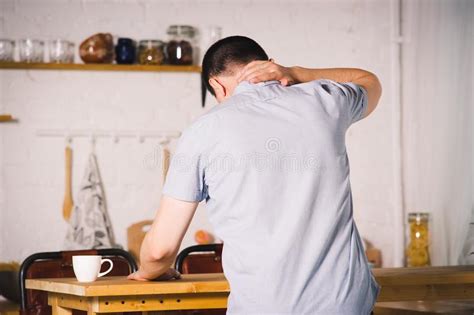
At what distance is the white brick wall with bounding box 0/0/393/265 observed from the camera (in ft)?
13.9

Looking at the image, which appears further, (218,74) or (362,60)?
(362,60)

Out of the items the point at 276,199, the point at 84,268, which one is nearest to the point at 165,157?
the point at 84,268

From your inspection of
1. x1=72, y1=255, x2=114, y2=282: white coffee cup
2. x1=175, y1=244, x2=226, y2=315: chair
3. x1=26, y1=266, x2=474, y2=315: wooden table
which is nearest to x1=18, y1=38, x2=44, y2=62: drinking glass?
x1=175, y1=244, x2=226, y2=315: chair

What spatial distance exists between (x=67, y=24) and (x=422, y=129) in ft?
6.04

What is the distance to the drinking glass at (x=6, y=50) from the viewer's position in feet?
13.8

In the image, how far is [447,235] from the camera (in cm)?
410

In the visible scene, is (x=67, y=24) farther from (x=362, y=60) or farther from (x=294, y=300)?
(x=294, y=300)

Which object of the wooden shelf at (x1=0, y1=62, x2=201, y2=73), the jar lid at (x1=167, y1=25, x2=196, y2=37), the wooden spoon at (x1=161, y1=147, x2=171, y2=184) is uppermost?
the jar lid at (x1=167, y1=25, x2=196, y2=37)

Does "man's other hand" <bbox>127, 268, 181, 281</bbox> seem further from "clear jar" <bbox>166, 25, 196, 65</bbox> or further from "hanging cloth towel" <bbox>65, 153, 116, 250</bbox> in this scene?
"clear jar" <bbox>166, 25, 196, 65</bbox>

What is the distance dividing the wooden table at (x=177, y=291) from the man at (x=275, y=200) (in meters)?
0.46

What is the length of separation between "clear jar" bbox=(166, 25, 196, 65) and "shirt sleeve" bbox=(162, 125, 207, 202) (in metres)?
2.49

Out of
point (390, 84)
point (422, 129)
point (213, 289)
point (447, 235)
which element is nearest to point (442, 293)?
point (213, 289)

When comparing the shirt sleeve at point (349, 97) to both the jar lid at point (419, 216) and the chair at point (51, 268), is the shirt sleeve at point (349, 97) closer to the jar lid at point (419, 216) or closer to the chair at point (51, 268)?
the chair at point (51, 268)

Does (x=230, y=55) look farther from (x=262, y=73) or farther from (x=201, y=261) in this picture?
(x=201, y=261)
